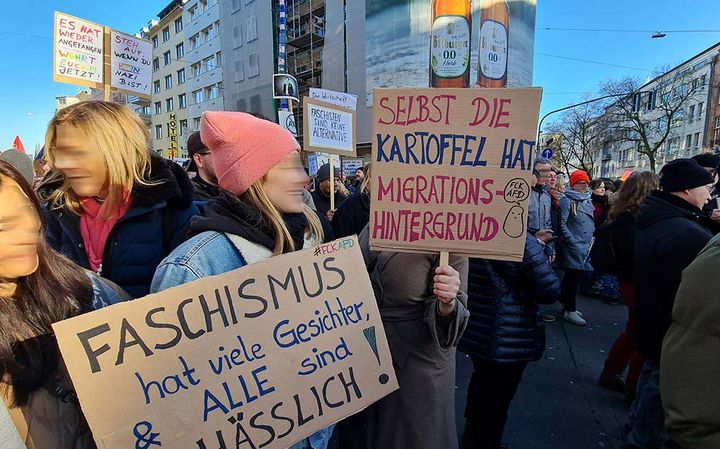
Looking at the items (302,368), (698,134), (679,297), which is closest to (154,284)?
(302,368)

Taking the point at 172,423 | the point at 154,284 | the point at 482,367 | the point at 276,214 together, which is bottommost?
the point at 482,367

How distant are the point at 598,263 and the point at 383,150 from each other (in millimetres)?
3366

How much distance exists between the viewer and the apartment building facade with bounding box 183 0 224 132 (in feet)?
123

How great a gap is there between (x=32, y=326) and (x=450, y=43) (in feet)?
90.3

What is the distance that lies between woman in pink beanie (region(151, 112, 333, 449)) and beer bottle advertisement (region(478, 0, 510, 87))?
2728 cm

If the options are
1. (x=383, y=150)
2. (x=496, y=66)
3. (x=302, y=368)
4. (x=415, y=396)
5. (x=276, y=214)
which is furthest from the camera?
(x=496, y=66)

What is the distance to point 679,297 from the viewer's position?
136 centimetres

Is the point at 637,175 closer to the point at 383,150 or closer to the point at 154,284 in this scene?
the point at 383,150

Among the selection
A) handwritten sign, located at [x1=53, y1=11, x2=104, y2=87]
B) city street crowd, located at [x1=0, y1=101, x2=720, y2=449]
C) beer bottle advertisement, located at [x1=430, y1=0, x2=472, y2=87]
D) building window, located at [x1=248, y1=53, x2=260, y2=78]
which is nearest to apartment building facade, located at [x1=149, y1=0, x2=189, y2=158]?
building window, located at [x1=248, y1=53, x2=260, y2=78]

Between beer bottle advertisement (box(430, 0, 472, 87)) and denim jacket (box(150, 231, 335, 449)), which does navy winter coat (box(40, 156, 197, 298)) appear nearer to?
denim jacket (box(150, 231, 335, 449))

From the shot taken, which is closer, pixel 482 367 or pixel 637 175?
pixel 482 367

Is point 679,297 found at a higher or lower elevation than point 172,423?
higher

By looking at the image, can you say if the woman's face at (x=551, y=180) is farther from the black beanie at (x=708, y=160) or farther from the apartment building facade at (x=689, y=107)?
the apartment building facade at (x=689, y=107)

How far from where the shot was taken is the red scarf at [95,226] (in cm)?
169
